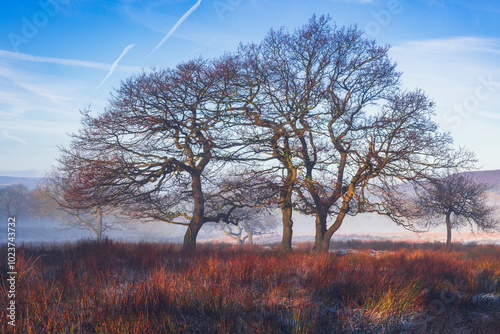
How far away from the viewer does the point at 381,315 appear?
454 centimetres

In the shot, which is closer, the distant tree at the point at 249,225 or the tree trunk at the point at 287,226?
the tree trunk at the point at 287,226

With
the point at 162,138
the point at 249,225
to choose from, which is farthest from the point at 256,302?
the point at 249,225

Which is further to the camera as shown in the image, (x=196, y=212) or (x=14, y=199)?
(x=14, y=199)

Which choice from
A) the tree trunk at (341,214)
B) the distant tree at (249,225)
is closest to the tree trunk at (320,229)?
the tree trunk at (341,214)

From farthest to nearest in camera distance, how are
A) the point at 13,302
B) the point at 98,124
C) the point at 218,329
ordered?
the point at 98,124 → the point at 13,302 → the point at 218,329

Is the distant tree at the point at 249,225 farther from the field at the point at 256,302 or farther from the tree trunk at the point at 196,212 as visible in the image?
the field at the point at 256,302

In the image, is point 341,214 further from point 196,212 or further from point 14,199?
point 14,199

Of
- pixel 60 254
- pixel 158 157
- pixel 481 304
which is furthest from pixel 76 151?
pixel 481 304

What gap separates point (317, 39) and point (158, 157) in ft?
26.3

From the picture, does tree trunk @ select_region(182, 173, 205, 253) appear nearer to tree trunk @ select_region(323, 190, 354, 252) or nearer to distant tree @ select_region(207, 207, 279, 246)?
tree trunk @ select_region(323, 190, 354, 252)

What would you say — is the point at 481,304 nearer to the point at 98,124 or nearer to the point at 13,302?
the point at 13,302

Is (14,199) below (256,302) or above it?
above

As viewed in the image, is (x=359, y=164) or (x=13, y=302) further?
(x=359, y=164)

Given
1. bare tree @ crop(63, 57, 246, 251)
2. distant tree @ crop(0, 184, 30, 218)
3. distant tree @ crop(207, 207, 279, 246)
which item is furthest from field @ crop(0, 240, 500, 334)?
distant tree @ crop(0, 184, 30, 218)
